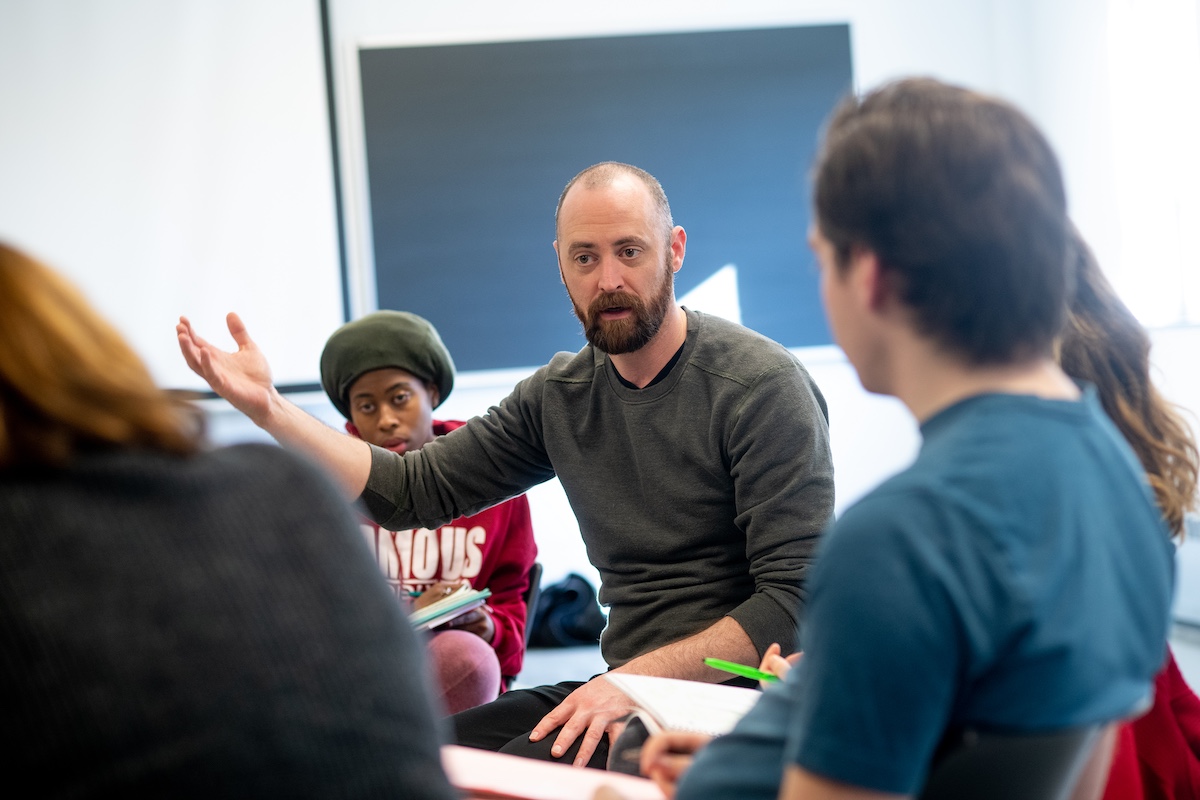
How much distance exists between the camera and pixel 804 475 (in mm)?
1674

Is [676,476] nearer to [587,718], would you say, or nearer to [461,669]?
[587,718]

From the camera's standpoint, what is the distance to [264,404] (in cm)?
177

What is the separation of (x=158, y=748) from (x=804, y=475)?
3.95 ft

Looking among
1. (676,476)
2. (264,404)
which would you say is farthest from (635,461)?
(264,404)

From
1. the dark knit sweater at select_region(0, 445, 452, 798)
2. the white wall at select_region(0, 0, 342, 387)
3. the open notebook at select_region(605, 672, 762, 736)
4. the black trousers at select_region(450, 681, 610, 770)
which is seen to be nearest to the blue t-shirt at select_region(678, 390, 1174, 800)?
the dark knit sweater at select_region(0, 445, 452, 798)

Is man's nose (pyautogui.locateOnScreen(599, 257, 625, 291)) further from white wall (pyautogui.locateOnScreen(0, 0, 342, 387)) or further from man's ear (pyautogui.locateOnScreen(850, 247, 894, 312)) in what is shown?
white wall (pyautogui.locateOnScreen(0, 0, 342, 387))

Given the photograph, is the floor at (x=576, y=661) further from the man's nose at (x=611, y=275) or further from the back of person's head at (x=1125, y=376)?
the back of person's head at (x=1125, y=376)

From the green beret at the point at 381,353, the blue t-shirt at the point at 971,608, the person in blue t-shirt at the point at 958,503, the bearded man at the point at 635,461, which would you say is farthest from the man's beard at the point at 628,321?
the blue t-shirt at the point at 971,608

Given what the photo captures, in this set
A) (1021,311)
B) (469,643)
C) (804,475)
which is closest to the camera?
(1021,311)

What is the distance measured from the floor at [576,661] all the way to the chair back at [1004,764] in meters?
2.61

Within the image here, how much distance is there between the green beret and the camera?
243 cm

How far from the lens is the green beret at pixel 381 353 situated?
2428mm

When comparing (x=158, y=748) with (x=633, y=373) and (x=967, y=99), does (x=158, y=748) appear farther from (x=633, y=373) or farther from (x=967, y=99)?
(x=633, y=373)

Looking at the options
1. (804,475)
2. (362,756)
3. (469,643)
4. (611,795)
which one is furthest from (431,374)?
(362,756)
